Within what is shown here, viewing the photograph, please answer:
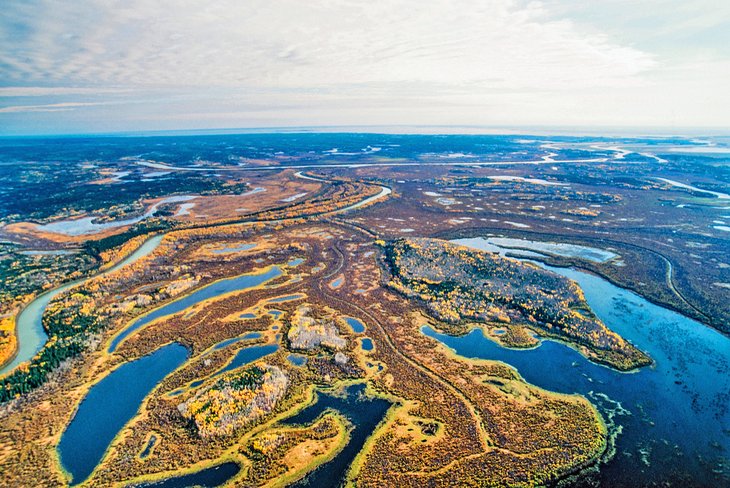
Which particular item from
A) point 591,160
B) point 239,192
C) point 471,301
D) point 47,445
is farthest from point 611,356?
point 591,160

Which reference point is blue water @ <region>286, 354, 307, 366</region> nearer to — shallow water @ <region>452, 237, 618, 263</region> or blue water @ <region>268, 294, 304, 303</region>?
blue water @ <region>268, 294, 304, 303</region>

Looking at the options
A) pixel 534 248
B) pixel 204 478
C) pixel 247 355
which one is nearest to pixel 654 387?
pixel 204 478

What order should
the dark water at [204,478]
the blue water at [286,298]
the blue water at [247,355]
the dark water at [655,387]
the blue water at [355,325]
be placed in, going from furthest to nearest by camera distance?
1. the blue water at [286,298]
2. the blue water at [355,325]
3. the blue water at [247,355]
4. the dark water at [655,387]
5. the dark water at [204,478]

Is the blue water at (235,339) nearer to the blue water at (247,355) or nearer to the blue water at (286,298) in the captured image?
the blue water at (247,355)

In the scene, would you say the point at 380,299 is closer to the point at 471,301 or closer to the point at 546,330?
the point at 471,301

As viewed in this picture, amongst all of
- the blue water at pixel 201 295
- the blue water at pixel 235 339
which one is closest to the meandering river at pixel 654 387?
the blue water at pixel 235 339
